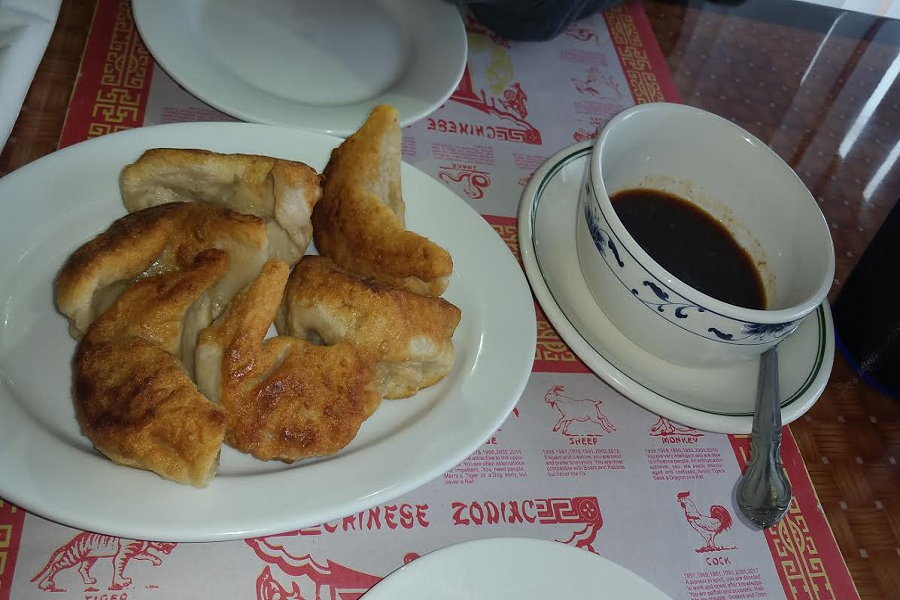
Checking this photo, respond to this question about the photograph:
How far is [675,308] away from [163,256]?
1.99 feet

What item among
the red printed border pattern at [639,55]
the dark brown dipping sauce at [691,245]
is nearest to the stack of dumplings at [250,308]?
the dark brown dipping sauce at [691,245]

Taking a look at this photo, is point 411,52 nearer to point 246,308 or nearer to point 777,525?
point 246,308

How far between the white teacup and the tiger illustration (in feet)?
1.96

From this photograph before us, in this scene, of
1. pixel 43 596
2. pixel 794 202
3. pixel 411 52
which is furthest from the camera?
pixel 411 52

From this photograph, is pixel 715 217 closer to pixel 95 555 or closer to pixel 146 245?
pixel 146 245

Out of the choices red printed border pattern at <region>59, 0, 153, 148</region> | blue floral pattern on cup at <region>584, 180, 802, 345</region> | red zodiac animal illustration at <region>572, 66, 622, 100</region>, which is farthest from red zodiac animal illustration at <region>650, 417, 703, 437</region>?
red printed border pattern at <region>59, 0, 153, 148</region>

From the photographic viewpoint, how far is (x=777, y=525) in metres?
0.91

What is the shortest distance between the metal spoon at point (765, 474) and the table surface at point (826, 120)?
0.38 feet

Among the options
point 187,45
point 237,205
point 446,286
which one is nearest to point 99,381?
point 237,205

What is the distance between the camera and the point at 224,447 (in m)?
0.76

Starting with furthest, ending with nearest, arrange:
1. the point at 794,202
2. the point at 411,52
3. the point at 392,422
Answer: the point at 411,52 → the point at 794,202 → the point at 392,422

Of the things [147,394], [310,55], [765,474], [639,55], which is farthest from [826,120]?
[147,394]

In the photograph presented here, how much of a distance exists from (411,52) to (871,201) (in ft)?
2.96

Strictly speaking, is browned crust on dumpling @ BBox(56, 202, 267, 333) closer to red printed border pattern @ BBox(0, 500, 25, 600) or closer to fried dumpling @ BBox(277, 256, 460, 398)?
fried dumpling @ BBox(277, 256, 460, 398)
